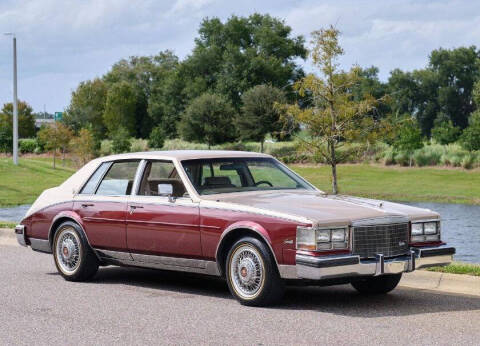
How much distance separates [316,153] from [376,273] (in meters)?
24.4

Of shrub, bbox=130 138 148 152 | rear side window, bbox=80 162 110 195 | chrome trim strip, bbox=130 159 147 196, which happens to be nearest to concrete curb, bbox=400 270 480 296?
chrome trim strip, bbox=130 159 147 196

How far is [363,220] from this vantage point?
857cm

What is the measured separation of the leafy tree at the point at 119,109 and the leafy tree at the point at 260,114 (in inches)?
1173

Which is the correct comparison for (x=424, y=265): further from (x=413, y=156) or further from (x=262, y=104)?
(x=262, y=104)

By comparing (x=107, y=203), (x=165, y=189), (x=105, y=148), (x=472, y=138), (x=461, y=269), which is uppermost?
(x=472, y=138)

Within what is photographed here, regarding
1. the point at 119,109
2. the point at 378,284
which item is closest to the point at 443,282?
the point at 378,284

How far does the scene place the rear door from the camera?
10305 mm

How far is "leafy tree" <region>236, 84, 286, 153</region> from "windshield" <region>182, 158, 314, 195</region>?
59.5 metres

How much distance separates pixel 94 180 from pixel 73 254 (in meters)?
0.93

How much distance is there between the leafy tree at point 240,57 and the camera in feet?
291

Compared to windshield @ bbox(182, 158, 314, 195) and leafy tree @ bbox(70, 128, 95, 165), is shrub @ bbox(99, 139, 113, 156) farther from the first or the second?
windshield @ bbox(182, 158, 314, 195)

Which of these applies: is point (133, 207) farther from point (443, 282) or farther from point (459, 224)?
point (459, 224)

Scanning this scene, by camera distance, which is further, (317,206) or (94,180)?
(94,180)

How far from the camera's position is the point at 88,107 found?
106 metres
